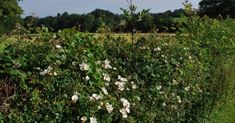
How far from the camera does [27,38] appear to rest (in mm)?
5867

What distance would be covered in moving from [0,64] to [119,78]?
148 cm

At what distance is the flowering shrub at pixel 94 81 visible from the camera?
16.1ft

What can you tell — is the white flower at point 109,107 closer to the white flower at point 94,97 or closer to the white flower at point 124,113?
the white flower at point 94,97

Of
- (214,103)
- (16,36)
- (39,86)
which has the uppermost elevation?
(16,36)

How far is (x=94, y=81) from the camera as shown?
18.1 feet

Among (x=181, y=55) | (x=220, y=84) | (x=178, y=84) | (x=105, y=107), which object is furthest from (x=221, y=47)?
(x=105, y=107)

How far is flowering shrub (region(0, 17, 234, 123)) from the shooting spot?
193 inches

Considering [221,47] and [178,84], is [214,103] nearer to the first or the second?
[178,84]

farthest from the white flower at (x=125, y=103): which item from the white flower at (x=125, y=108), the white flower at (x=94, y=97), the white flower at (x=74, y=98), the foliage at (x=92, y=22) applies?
the foliage at (x=92, y=22)

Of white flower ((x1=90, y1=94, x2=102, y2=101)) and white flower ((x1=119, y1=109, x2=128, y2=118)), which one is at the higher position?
white flower ((x1=90, y1=94, x2=102, y2=101))

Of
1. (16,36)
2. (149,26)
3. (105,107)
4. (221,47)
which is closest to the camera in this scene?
(105,107)

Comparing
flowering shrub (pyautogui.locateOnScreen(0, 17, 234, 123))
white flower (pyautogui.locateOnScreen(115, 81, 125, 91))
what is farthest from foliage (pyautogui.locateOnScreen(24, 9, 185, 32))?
white flower (pyautogui.locateOnScreen(115, 81, 125, 91))

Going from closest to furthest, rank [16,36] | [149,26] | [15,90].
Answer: [15,90] → [16,36] → [149,26]

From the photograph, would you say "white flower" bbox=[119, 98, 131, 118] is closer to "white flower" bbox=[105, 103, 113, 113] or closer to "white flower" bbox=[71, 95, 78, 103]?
"white flower" bbox=[105, 103, 113, 113]
